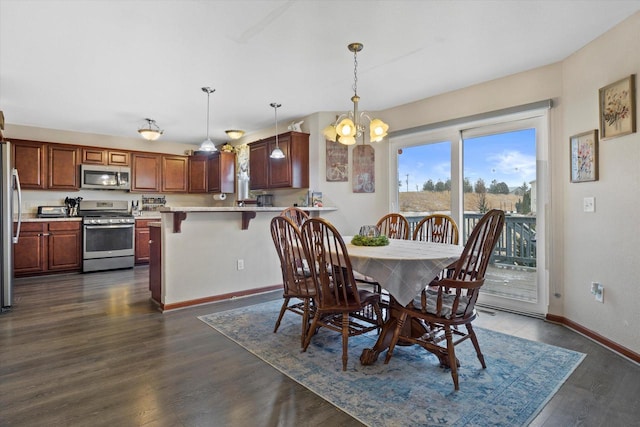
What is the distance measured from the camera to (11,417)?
5.76ft

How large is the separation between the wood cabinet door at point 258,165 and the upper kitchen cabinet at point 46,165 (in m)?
2.96

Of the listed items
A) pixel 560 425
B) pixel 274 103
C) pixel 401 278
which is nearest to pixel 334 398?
pixel 401 278

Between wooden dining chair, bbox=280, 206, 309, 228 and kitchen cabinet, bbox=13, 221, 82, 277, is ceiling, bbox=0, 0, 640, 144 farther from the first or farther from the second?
kitchen cabinet, bbox=13, 221, 82, 277

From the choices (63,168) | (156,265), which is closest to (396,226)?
(156,265)

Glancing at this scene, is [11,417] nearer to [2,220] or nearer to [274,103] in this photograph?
[2,220]

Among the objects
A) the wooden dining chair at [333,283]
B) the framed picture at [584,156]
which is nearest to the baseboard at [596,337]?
the framed picture at [584,156]

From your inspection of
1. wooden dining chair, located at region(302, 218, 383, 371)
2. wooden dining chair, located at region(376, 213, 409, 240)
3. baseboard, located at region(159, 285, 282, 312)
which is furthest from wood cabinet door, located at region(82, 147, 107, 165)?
wooden dining chair, located at region(302, 218, 383, 371)

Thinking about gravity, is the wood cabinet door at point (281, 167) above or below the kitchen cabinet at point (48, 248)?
above

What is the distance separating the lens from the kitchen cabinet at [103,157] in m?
5.96

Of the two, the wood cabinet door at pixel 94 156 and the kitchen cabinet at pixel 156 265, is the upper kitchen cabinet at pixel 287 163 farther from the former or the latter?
the wood cabinet door at pixel 94 156

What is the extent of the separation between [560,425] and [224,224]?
3.32 meters

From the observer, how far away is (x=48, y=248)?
17.7 feet

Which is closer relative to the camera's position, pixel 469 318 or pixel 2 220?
pixel 469 318

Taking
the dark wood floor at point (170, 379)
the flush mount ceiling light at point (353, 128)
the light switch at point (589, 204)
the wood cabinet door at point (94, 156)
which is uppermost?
the wood cabinet door at point (94, 156)
